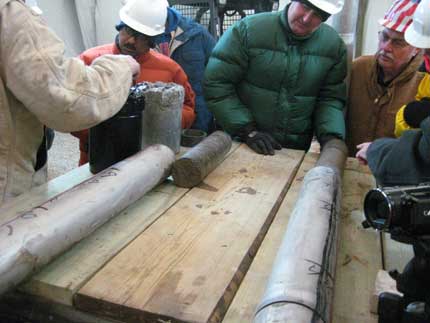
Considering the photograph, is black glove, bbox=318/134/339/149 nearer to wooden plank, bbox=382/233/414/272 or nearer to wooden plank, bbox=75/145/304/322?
wooden plank, bbox=75/145/304/322

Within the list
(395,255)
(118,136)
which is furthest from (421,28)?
(118,136)

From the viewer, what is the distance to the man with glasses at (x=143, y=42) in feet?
6.79

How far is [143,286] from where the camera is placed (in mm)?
891

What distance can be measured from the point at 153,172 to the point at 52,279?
0.51m

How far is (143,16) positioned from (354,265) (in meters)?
1.55

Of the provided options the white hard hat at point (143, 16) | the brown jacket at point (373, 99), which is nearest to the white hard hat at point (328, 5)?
the brown jacket at point (373, 99)

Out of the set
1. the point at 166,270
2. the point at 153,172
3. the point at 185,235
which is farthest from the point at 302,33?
the point at 166,270

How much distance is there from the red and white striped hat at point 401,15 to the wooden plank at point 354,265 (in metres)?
0.99

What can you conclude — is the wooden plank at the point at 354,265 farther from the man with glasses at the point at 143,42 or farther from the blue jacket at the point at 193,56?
the blue jacket at the point at 193,56

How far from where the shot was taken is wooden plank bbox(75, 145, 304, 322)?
839 millimetres

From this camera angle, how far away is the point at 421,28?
1637mm

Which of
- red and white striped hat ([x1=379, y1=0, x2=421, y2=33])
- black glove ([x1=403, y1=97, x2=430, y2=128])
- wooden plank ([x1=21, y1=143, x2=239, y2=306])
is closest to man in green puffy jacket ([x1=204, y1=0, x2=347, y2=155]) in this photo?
red and white striped hat ([x1=379, y1=0, x2=421, y2=33])

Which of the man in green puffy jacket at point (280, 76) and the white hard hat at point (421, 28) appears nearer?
the white hard hat at point (421, 28)

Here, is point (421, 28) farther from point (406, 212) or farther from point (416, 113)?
point (406, 212)
